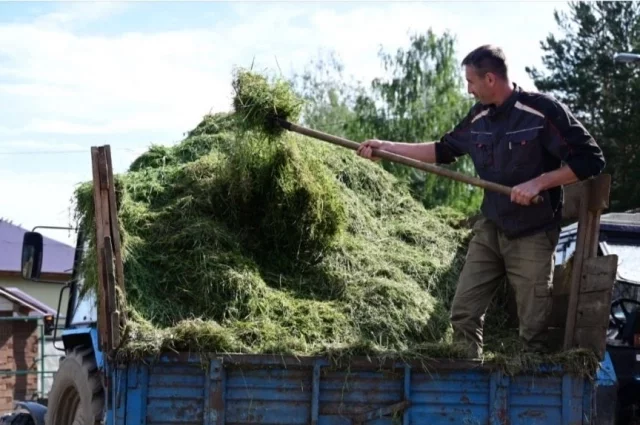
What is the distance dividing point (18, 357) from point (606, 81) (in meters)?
19.6

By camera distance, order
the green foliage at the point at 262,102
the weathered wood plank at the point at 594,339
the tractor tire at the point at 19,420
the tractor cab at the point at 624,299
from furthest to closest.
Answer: the tractor tire at the point at 19,420 → the green foliage at the point at 262,102 → the tractor cab at the point at 624,299 → the weathered wood plank at the point at 594,339

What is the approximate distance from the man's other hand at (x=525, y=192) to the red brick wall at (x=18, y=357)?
17.7m

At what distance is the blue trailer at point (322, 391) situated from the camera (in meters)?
6.07

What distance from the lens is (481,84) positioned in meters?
6.83

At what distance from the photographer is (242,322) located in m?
6.60

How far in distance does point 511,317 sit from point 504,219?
0.91m

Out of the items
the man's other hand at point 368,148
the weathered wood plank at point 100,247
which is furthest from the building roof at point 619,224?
the weathered wood plank at point 100,247

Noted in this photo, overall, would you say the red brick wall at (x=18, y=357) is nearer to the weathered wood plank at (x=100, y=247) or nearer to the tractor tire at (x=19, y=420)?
the tractor tire at (x=19, y=420)

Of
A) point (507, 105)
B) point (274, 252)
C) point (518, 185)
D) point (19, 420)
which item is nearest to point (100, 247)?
point (274, 252)

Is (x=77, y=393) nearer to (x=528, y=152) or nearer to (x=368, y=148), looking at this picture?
(x=368, y=148)

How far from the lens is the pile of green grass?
6445mm

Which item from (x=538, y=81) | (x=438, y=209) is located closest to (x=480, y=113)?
(x=438, y=209)

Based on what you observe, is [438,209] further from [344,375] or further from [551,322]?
[344,375]

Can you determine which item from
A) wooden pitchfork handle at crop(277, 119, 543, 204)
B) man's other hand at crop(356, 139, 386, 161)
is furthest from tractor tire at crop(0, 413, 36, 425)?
man's other hand at crop(356, 139, 386, 161)
